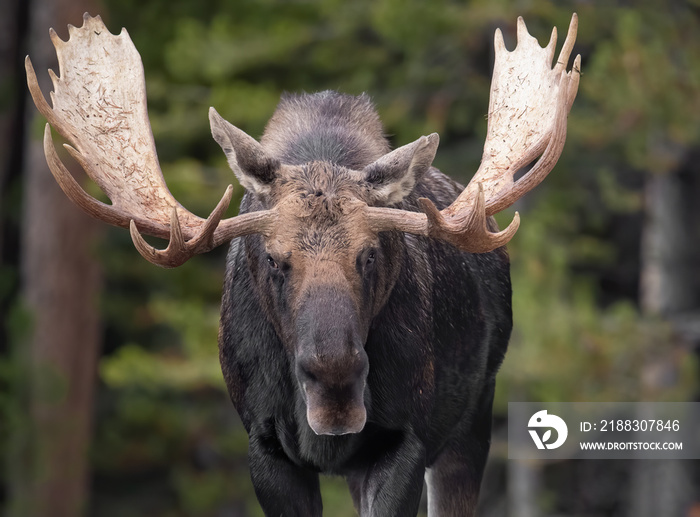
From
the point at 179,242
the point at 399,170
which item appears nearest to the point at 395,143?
the point at 399,170

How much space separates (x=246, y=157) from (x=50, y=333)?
12773mm

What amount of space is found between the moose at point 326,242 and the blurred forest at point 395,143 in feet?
24.4

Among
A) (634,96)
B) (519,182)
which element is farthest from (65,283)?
(519,182)

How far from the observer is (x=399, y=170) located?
177 inches

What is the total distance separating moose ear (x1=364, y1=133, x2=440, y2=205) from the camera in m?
4.47

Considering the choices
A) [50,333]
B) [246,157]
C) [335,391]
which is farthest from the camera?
[50,333]

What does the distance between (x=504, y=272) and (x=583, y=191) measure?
9870 millimetres

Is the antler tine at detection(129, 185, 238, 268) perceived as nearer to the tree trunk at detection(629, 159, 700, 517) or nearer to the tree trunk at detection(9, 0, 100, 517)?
the tree trunk at detection(629, 159, 700, 517)

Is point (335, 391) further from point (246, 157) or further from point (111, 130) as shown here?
point (111, 130)

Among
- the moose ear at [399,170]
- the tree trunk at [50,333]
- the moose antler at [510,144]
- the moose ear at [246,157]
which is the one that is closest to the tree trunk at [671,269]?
the tree trunk at [50,333]

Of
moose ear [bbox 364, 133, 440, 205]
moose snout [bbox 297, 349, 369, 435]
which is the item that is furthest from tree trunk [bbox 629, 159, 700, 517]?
moose snout [bbox 297, 349, 369, 435]

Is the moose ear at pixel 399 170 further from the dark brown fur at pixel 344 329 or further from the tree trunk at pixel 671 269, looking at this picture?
the tree trunk at pixel 671 269

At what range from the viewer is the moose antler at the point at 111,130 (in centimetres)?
452

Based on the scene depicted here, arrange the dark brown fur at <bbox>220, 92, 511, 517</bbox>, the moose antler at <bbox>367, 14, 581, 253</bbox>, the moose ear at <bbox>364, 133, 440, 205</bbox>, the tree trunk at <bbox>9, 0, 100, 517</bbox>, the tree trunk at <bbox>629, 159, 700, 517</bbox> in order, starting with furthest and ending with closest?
the tree trunk at <bbox>9, 0, 100, 517</bbox>
the tree trunk at <bbox>629, 159, 700, 517</bbox>
the moose ear at <bbox>364, 133, 440, 205</bbox>
the moose antler at <bbox>367, 14, 581, 253</bbox>
the dark brown fur at <bbox>220, 92, 511, 517</bbox>
